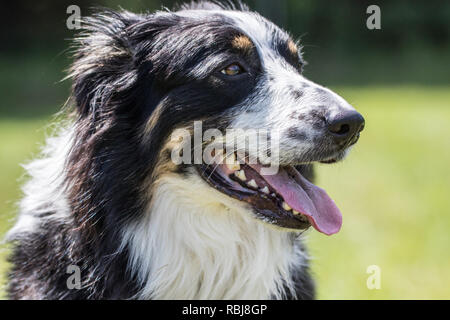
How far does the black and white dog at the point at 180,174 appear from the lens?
3.23 m

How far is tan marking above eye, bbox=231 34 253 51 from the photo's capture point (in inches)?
130

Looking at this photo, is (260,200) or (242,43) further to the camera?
(242,43)

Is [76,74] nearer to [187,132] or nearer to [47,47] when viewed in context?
[187,132]

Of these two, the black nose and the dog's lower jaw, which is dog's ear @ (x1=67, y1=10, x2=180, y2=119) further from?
the black nose

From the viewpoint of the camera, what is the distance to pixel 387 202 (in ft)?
23.3

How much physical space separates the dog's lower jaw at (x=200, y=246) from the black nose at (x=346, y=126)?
0.57 meters

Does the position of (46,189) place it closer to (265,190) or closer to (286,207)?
(265,190)

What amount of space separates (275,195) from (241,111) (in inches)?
18.6

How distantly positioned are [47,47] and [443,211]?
12.2 metres

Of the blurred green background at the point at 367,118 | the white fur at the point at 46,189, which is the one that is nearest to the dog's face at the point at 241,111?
the white fur at the point at 46,189

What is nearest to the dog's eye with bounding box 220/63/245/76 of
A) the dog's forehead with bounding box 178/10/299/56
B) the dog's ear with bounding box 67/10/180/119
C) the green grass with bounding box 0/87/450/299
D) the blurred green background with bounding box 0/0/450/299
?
the dog's forehead with bounding box 178/10/299/56

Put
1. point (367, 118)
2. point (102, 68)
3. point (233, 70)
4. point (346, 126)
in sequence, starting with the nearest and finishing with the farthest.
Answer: point (346, 126) < point (233, 70) < point (102, 68) < point (367, 118)

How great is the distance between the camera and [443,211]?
21.6ft

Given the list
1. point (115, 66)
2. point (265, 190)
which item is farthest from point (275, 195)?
point (115, 66)
